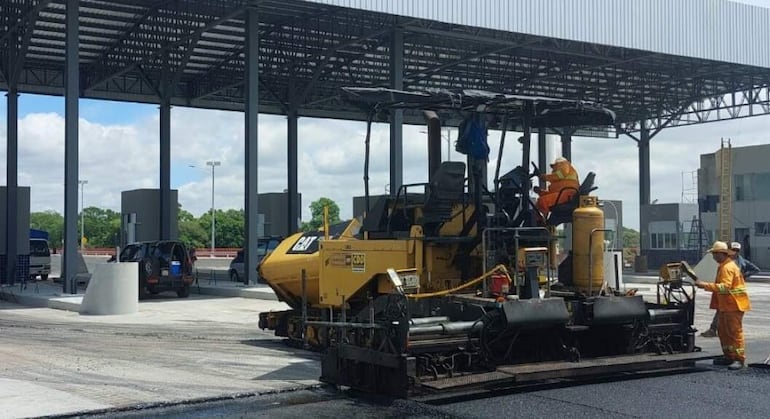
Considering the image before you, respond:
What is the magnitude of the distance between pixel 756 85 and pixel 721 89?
2.76 m

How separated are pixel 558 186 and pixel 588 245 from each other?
826 mm

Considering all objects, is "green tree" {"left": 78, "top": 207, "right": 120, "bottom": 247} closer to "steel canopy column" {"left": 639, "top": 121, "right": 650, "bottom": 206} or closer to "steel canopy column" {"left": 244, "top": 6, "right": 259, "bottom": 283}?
"steel canopy column" {"left": 639, "top": 121, "right": 650, "bottom": 206}

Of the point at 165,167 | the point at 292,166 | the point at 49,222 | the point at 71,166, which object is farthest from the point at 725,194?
the point at 49,222

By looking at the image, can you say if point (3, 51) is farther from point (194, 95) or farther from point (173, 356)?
point (173, 356)

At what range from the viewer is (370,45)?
3062 centimetres

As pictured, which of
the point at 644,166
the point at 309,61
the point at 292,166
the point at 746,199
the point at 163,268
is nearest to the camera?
the point at 163,268

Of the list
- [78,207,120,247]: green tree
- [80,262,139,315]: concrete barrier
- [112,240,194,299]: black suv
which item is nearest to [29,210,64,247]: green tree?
[78,207,120,247]: green tree

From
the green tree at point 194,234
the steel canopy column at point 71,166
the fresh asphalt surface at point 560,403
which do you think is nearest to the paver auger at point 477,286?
the fresh asphalt surface at point 560,403

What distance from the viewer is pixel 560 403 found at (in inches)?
326

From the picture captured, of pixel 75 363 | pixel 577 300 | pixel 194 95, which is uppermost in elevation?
pixel 194 95

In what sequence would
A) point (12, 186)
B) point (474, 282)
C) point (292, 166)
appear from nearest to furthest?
point (474, 282)
point (12, 186)
point (292, 166)

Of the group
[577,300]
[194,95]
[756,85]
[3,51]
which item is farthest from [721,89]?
[577,300]

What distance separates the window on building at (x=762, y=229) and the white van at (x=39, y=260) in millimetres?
33499

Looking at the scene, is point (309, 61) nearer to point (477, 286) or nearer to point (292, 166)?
point (292, 166)
